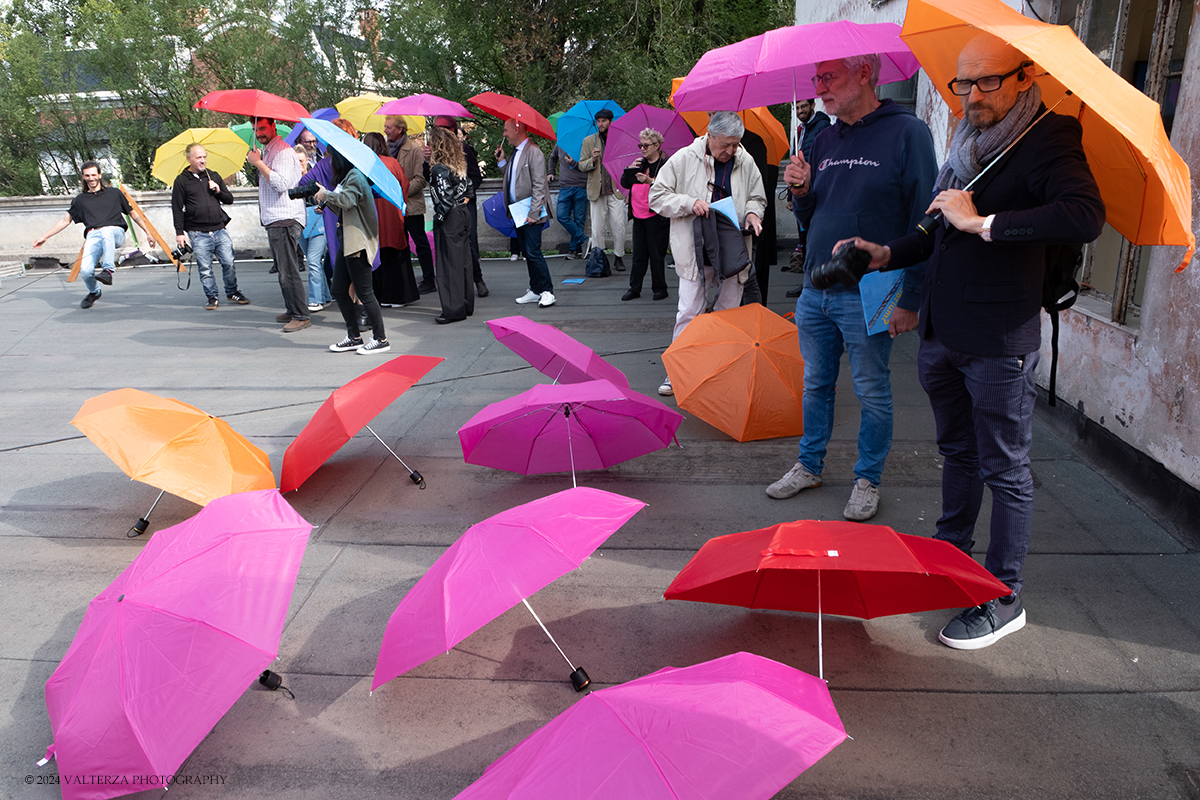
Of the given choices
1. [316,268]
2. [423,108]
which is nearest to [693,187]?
[423,108]

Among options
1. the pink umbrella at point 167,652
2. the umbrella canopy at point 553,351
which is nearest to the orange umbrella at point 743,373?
the umbrella canopy at point 553,351

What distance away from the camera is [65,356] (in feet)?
26.7

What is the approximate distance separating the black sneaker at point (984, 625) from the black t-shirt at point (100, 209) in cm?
1100

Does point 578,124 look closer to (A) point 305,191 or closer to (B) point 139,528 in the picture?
(A) point 305,191

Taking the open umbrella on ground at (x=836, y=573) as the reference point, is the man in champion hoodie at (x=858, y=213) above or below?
above

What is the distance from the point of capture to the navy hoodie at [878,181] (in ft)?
11.6

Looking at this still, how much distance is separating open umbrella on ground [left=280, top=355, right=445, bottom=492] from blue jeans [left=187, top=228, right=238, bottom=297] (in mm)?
6435

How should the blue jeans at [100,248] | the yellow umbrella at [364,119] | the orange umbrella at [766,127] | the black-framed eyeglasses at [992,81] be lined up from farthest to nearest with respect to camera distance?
the yellow umbrella at [364,119], the blue jeans at [100,248], the orange umbrella at [766,127], the black-framed eyeglasses at [992,81]

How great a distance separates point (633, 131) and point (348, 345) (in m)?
4.18

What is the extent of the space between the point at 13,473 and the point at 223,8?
14695 millimetres

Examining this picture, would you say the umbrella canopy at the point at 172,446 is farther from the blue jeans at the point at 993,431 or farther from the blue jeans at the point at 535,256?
the blue jeans at the point at 535,256

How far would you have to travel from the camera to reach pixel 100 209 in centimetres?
1038

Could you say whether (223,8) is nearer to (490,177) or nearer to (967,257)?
(490,177)

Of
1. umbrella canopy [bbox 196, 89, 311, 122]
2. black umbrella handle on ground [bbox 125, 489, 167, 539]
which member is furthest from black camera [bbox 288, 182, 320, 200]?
black umbrella handle on ground [bbox 125, 489, 167, 539]
